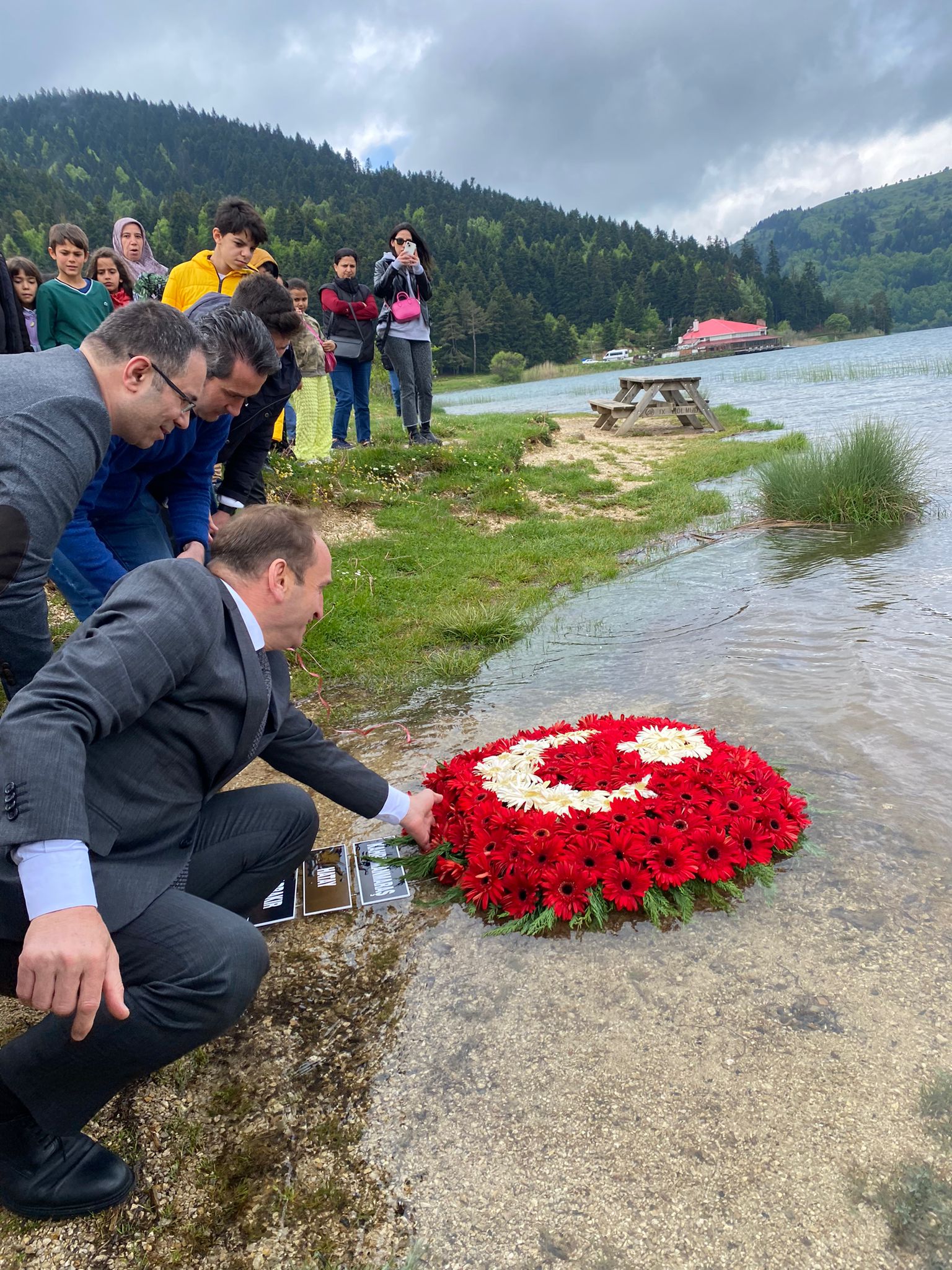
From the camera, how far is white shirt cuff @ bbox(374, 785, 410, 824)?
3.15m

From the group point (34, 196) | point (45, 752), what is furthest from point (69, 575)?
point (34, 196)

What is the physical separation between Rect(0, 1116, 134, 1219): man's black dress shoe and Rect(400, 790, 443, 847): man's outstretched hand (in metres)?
1.49

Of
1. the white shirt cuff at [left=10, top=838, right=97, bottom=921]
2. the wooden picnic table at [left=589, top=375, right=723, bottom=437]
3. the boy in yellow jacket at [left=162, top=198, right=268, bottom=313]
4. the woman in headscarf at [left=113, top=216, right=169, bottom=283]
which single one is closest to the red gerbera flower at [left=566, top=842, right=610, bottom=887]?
the white shirt cuff at [left=10, top=838, right=97, bottom=921]

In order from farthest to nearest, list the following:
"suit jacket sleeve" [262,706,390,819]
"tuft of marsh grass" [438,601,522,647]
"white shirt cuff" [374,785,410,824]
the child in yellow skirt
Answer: the child in yellow skirt → "tuft of marsh grass" [438,601,522,647] → "white shirt cuff" [374,785,410,824] → "suit jacket sleeve" [262,706,390,819]

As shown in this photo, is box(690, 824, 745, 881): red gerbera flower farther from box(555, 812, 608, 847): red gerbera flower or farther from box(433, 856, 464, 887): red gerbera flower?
box(433, 856, 464, 887): red gerbera flower

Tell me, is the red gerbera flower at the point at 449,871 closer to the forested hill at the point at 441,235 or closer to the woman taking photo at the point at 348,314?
the woman taking photo at the point at 348,314

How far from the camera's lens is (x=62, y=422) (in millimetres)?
2447

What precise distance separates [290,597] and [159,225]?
323 feet

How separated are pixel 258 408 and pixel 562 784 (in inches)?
121

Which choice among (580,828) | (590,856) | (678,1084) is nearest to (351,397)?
(580,828)

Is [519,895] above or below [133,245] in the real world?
below

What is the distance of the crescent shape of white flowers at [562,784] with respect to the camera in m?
3.44

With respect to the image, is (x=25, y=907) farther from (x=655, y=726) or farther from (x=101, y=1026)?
(x=655, y=726)

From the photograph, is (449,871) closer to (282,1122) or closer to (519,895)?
(519,895)
